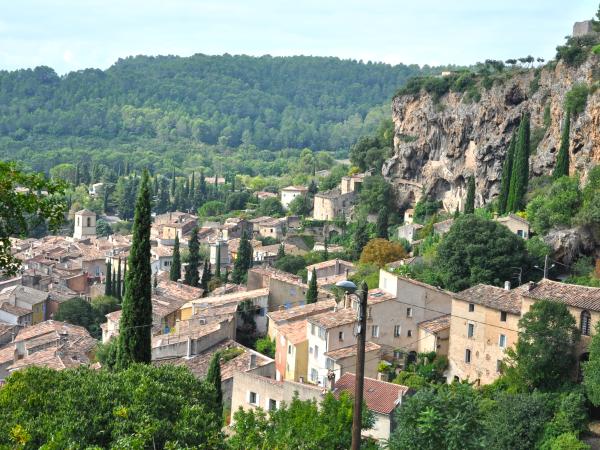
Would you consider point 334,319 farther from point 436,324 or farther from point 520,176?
point 520,176

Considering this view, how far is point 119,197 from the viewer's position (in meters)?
114

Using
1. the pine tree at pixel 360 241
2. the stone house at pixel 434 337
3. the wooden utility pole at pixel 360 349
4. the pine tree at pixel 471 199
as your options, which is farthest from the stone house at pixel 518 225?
the wooden utility pole at pixel 360 349

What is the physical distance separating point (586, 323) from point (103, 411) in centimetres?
1813

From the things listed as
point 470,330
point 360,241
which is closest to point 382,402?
point 470,330

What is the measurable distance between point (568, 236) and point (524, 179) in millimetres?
10458

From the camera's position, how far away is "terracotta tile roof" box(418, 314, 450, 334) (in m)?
35.2

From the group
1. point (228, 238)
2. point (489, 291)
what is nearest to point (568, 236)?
point (489, 291)

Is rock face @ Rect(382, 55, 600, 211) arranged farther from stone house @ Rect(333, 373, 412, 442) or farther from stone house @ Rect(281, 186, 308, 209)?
stone house @ Rect(333, 373, 412, 442)

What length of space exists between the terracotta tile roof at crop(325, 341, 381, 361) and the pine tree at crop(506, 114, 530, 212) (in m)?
20.1

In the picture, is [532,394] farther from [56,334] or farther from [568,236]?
[56,334]

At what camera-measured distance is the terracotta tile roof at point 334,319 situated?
33.5 metres

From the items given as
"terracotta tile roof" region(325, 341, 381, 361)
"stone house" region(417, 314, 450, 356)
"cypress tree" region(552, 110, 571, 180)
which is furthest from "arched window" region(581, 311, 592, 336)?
"cypress tree" region(552, 110, 571, 180)

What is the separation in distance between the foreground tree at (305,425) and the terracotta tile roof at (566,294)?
952cm

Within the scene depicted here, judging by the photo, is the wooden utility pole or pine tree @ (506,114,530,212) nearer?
the wooden utility pole
